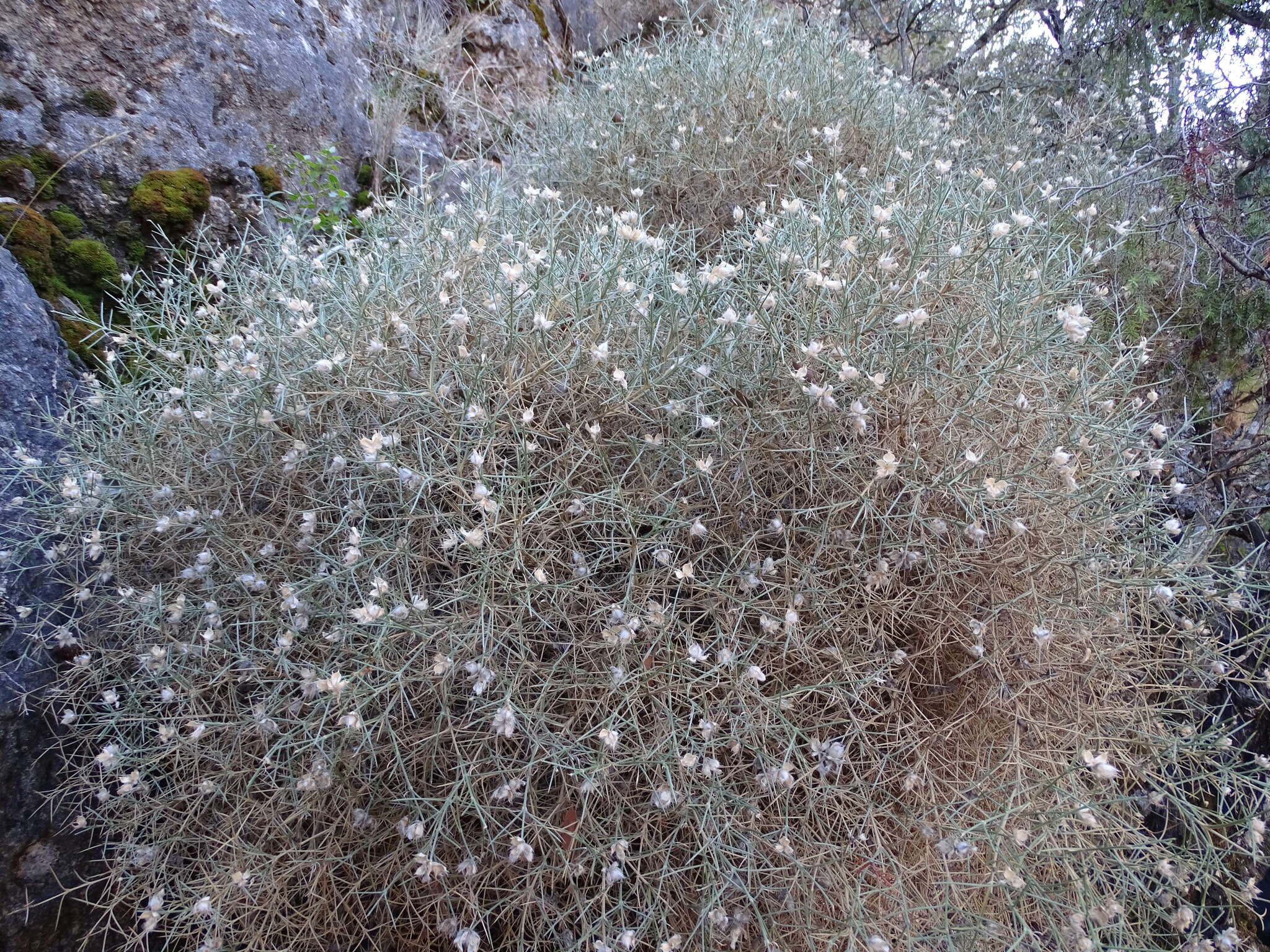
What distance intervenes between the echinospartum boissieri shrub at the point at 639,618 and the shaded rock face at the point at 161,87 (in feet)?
3.18

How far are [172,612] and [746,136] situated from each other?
92.5 inches

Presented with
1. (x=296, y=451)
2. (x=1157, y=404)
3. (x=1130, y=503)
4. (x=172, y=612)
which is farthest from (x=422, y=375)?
(x=1157, y=404)

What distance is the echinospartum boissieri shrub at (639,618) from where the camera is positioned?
145 centimetres

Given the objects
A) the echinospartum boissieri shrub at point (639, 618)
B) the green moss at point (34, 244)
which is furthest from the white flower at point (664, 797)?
the green moss at point (34, 244)

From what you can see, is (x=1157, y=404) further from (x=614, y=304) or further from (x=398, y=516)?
(x=398, y=516)

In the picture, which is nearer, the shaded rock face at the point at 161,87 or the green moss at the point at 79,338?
the green moss at the point at 79,338

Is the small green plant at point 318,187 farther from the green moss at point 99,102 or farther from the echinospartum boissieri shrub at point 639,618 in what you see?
the echinospartum boissieri shrub at point 639,618

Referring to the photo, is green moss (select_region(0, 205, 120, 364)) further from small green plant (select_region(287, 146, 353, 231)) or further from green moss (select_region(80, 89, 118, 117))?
small green plant (select_region(287, 146, 353, 231))

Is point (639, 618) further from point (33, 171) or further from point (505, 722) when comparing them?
point (33, 171)

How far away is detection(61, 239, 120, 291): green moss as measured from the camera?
226 centimetres

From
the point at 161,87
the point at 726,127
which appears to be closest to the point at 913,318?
the point at 726,127

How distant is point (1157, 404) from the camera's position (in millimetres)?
2674

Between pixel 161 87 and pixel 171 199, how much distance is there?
439 mm

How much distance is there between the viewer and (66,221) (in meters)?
2.29
